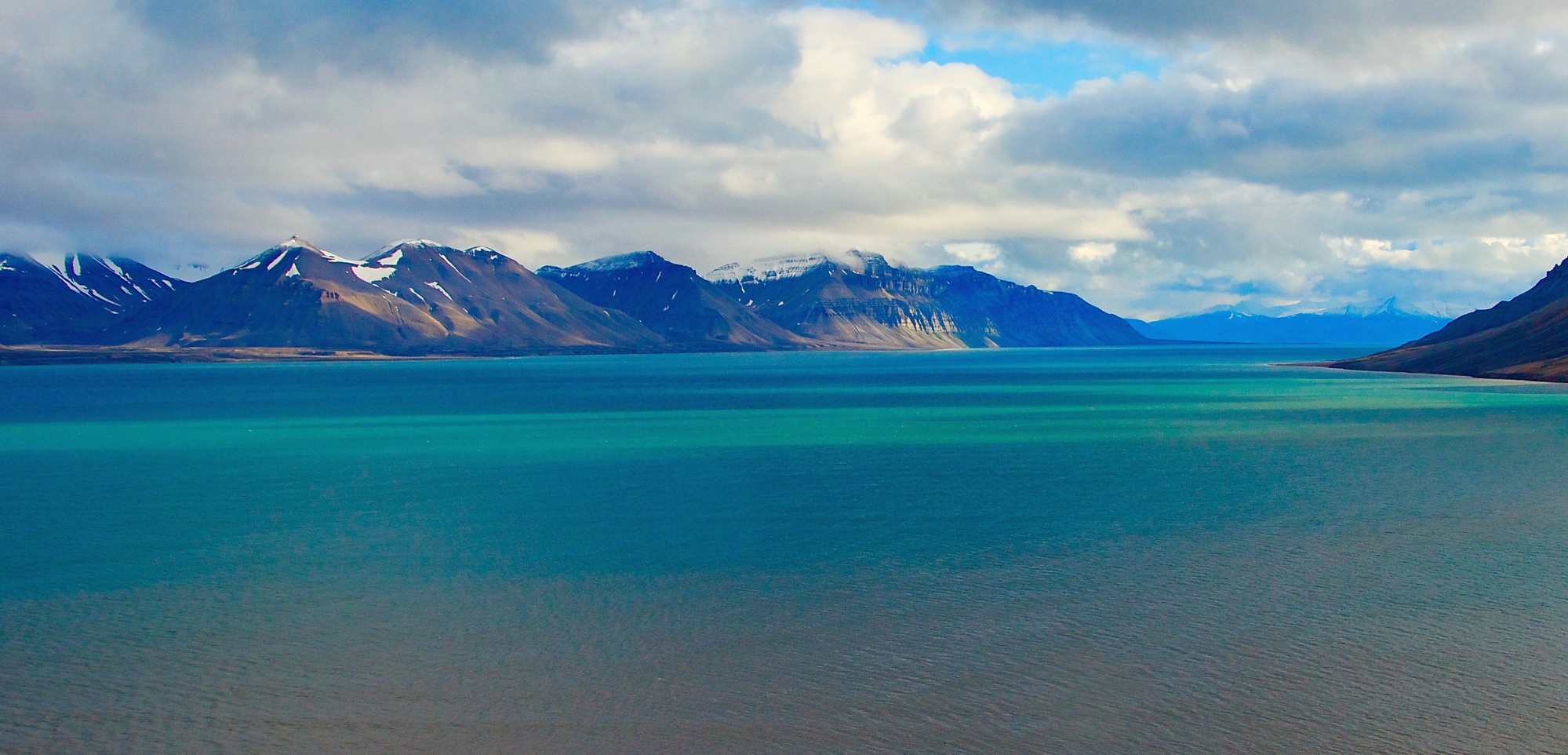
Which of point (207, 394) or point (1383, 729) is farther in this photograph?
point (207, 394)

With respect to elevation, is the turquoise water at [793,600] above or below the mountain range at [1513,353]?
below

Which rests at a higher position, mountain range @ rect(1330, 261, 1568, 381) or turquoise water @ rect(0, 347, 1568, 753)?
mountain range @ rect(1330, 261, 1568, 381)

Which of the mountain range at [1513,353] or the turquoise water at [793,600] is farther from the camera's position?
the mountain range at [1513,353]

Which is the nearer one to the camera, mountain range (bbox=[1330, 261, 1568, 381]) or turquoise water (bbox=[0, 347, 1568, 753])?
turquoise water (bbox=[0, 347, 1568, 753])

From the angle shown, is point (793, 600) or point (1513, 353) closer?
point (793, 600)

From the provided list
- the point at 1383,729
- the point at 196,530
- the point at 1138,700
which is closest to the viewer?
the point at 1383,729

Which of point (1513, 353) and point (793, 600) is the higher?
point (1513, 353)

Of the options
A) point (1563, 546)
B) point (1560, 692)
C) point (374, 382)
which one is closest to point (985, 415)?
point (1563, 546)

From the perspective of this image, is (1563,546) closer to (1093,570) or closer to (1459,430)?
(1093,570)
